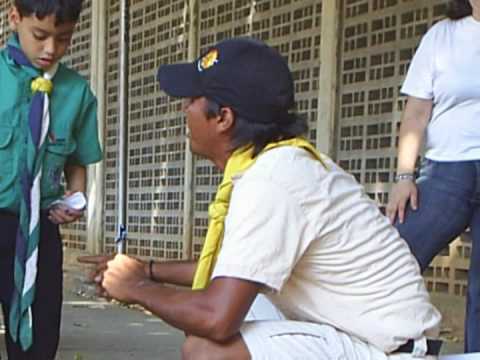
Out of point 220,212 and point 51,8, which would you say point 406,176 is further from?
point 51,8

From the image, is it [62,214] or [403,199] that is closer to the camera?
[62,214]

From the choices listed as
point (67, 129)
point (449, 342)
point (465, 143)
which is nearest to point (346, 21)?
point (449, 342)

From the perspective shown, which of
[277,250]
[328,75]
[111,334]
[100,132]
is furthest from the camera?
[100,132]

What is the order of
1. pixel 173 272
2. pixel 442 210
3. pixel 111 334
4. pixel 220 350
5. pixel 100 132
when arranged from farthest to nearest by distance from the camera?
pixel 100 132 < pixel 111 334 < pixel 442 210 < pixel 173 272 < pixel 220 350

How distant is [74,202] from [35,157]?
20 centimetres

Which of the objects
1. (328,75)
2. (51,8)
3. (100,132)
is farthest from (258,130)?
(100,132)


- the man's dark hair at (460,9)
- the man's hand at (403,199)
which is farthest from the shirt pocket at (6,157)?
the man's dark hair at (460,9)

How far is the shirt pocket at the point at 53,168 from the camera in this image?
3.21 metres

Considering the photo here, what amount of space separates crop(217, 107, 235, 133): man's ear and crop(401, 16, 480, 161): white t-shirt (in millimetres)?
1273

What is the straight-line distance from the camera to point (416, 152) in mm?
3682

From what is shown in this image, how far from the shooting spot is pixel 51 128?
10.5 ft

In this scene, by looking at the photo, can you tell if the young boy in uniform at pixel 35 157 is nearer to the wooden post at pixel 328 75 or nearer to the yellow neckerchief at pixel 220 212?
the yellow neckerchief at pixel 220 212

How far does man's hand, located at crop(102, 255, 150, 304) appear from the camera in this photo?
2.56 meters

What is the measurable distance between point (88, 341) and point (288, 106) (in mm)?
3790
